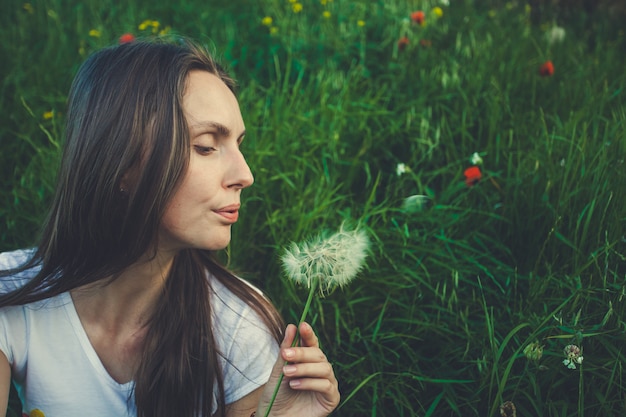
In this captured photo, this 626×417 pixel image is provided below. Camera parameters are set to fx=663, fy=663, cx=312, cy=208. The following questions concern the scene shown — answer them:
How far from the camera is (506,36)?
3.62 metres

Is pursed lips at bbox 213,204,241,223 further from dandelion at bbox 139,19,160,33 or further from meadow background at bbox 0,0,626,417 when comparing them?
dandelion at bbox 139,19,160,33

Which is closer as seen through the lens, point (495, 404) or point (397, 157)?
point (495, 404)

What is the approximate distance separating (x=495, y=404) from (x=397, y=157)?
4.40ft

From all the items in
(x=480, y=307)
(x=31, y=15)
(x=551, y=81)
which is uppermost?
(x=31, y=15)

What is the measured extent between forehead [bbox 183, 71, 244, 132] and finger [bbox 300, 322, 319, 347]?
1.68 feet

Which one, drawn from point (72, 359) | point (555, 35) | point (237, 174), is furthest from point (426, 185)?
point (555, 35)

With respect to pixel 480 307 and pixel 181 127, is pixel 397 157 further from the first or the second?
pixel 181 127

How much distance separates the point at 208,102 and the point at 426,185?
105 centimetres

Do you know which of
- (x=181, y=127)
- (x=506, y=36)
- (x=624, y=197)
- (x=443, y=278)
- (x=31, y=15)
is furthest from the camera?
(x=31, y=15)

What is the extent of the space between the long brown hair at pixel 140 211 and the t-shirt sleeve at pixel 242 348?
0.08 feet

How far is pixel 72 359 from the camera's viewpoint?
1631 mm

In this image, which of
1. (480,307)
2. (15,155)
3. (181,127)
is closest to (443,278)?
(480,307)

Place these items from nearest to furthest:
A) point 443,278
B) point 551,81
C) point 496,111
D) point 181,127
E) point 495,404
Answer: point 181,127 → point 495,404 → point 443,278 → point 496,111 → point 551,81

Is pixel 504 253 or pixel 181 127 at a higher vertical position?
pixel 181 127
